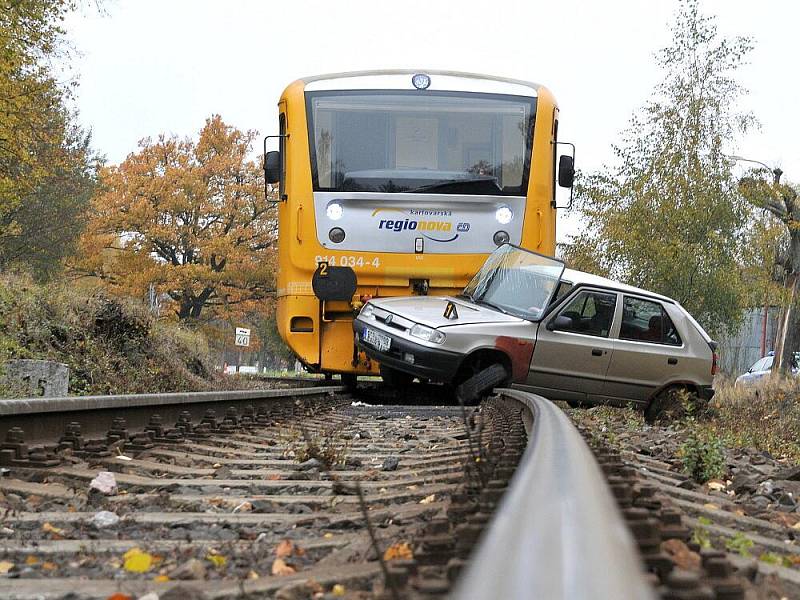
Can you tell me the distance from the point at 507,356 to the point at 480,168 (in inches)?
102

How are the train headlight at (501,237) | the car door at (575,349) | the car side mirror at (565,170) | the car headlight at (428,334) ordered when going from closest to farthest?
the car headlight at (428,334) → the car door at (575,349) → the train headlight at (501,237) → the car side mirror at (565,170)

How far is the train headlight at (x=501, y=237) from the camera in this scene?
1230 cm

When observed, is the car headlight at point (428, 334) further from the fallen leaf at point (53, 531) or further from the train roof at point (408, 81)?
the fallen leaf at point (53, 531)

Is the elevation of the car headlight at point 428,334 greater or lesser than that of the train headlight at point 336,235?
lesser

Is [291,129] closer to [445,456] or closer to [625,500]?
[445,456]

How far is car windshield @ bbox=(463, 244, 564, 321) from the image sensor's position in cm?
1095

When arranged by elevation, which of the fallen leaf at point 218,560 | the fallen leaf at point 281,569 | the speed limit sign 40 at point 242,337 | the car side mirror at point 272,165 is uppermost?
the car side mirror at point 272,165

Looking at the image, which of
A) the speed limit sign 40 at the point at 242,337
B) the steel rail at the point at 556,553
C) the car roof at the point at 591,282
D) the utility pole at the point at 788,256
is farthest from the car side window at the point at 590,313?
the speed limit sign 40 at the point at 242,337

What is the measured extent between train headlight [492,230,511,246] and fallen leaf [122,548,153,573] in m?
9.58

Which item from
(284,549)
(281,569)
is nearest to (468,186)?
(284,549)

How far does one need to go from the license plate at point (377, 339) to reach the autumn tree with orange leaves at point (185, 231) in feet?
92.2

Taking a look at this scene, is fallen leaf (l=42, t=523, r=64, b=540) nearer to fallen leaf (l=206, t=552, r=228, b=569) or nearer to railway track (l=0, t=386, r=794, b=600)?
railway track (l=0, t=386, r=794, b=600)

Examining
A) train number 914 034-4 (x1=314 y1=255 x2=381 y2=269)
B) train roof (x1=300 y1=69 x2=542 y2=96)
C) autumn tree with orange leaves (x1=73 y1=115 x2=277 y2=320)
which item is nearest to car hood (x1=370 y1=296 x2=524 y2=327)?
train number 914 034-4 (x1=314 y1=255 x2=381 y2=269)

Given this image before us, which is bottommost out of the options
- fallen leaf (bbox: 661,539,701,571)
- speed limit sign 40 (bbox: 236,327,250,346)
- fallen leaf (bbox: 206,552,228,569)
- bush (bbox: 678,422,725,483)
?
speed limit sign 40 (bbox: 236,327,250,346)
